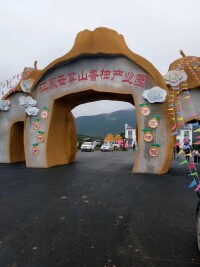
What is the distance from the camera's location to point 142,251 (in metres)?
4.09

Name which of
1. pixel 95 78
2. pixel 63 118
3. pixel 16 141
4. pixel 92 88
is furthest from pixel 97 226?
pixel 16 141

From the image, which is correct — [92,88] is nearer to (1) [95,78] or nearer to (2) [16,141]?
(1) [95,78]

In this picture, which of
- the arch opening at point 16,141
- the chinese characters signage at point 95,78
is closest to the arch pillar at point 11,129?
the arch opening at point 16,141

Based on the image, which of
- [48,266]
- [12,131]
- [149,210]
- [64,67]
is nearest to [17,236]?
[48,266]

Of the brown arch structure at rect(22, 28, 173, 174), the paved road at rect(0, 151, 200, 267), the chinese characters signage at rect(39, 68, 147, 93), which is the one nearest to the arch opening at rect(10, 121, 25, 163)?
the brown arch structure at rect(22, 28, 173, 174)

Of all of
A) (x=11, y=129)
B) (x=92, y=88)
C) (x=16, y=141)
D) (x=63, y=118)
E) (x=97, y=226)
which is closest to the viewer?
(x=97, y=226)

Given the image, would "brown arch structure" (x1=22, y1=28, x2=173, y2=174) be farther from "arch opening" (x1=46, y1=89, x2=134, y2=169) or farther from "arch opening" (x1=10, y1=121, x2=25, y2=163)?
"arch opening" (x1=10, y1=121, x2=25, y2=163)

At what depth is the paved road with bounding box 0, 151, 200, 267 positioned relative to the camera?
12.6 ft

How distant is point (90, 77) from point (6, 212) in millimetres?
9366

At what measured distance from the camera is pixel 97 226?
5.19 meters

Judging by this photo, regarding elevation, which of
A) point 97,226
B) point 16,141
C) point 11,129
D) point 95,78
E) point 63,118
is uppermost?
point 95,78

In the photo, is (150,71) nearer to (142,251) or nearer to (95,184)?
(95,184)

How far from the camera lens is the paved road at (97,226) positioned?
3.85 m

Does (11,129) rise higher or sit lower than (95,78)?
lower
